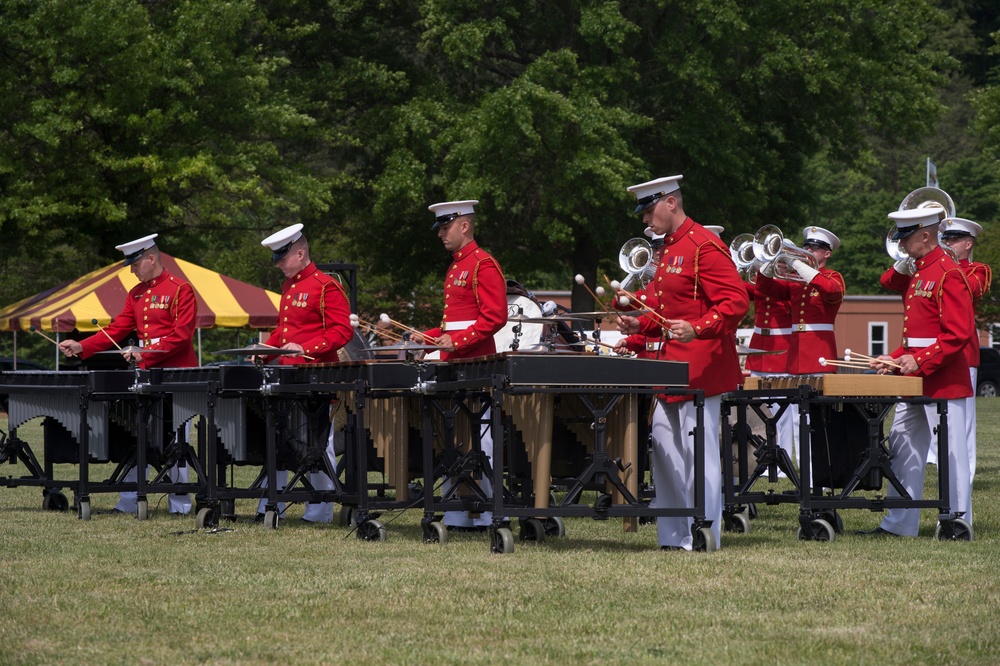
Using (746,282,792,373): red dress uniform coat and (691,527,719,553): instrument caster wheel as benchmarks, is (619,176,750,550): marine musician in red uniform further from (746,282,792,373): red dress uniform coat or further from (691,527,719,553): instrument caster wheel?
(746,282,792,373): red dress uniform coat

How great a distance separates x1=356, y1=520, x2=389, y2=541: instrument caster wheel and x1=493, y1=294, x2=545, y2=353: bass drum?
132 centimetres

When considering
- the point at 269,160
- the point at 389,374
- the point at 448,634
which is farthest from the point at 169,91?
the point at 448,634

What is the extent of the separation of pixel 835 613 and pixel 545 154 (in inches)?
856

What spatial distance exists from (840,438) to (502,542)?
2.32 m

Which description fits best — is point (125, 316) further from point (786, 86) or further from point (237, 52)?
point (786, 86)

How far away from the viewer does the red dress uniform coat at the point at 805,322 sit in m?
12.0

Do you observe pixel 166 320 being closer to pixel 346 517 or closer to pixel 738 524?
pixel 346 517

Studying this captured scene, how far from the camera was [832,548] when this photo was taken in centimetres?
860

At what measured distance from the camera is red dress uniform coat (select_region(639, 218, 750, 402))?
8.41m

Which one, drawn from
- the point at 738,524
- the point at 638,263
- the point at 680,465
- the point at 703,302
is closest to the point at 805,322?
the point at 638,263

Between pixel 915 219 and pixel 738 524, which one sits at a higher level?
pixel 915 219

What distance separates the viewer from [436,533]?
29.9ft

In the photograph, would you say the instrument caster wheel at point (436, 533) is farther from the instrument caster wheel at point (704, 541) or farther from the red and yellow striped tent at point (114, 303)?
the red and yellow striped tent at point (114, 303)

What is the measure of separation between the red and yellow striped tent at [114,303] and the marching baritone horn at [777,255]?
30.4 feet
